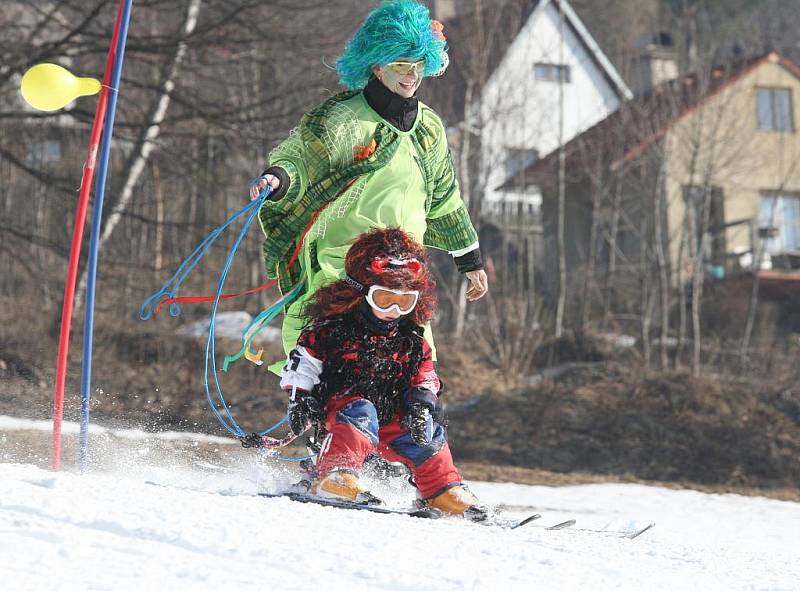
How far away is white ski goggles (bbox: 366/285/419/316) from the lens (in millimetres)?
3471

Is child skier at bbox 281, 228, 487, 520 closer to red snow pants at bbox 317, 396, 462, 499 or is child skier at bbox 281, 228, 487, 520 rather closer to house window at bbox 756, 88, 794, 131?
red snow pants at bbox 317, 396, 462, 499

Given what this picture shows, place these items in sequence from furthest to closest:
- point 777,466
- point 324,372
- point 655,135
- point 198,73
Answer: point 655,135 → point 198,73 → point 777,466 → point 324,372

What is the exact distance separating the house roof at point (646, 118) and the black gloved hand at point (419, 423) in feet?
29.3

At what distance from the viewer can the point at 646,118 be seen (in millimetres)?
12109

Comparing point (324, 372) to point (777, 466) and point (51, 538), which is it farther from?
point (777, 466)

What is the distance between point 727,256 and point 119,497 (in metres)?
14.4

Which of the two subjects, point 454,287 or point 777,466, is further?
point 454,287

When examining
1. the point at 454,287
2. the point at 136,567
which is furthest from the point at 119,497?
the point at 454,287

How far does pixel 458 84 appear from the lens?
1351cm

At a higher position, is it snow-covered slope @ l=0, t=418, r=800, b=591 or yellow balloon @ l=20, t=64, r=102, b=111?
yellow balloon @ l=20, t=64, r=102, b=111

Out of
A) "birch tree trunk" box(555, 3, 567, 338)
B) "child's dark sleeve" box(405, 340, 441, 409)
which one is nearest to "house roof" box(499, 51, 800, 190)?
"birch tree trunk" box(555, 3, 567, 338)

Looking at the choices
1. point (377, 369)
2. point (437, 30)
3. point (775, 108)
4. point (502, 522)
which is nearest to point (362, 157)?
point (437, 30)

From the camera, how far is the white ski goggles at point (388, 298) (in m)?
3.47

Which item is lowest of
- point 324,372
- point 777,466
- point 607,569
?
point 777,466
